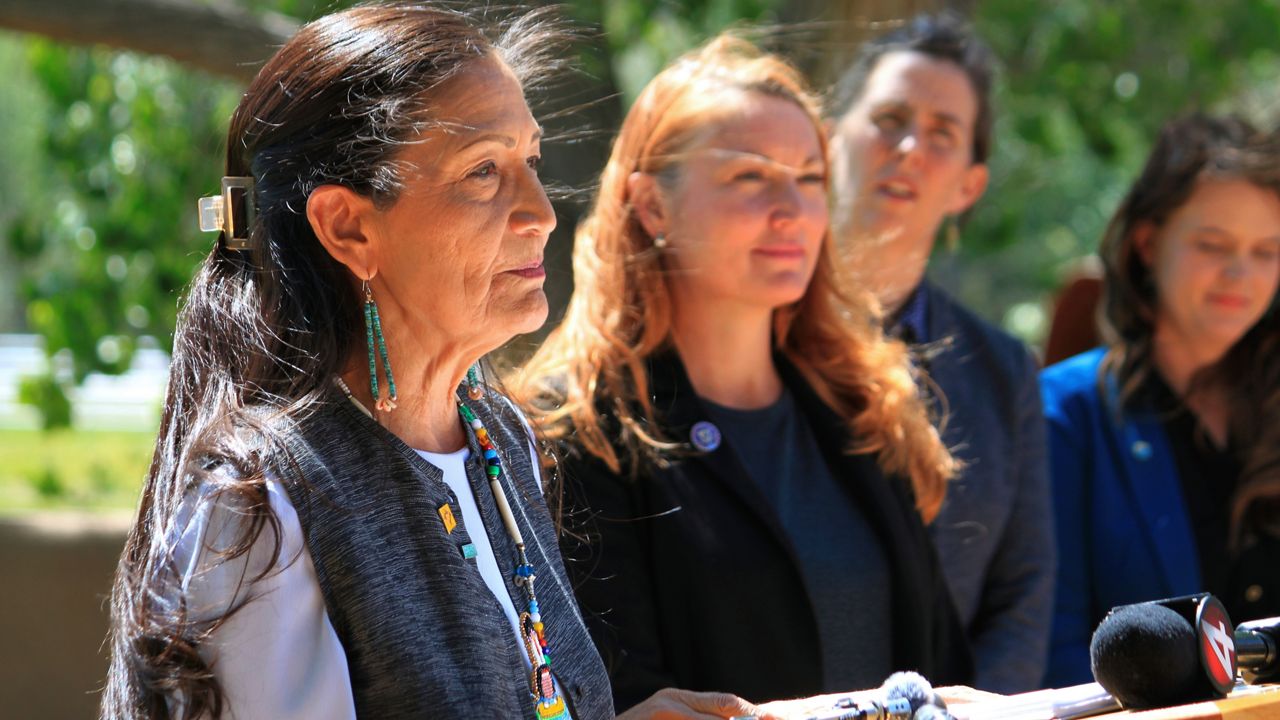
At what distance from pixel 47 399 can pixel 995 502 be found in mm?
4322

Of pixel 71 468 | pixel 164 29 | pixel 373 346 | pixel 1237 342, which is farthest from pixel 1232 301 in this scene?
pixel 71 468

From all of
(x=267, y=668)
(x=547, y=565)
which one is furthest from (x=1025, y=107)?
(x=267, y=668)

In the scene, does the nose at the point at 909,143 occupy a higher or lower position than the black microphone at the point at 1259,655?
higher

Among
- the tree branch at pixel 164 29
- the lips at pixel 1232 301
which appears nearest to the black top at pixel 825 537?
the lips at pixel 1232 301

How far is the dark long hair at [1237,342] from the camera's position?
10.3 ft

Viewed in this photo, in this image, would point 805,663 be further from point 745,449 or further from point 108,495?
point 108,495

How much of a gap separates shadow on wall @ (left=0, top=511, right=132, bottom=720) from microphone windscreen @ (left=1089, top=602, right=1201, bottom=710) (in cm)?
326

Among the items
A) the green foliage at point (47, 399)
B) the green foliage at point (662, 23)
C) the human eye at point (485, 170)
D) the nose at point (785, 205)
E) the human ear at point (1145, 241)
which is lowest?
the green foliage at point (47, 399)

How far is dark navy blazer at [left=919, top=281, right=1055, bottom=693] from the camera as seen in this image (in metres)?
2.85

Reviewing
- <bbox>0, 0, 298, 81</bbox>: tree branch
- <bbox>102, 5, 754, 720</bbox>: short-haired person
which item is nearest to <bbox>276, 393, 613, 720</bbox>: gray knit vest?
<bbox>102, 5, 754, 720</bbox>: short-haired person

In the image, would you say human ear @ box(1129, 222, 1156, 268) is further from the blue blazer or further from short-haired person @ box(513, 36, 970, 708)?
short-haired person @ box(513, 36, 970, 708)

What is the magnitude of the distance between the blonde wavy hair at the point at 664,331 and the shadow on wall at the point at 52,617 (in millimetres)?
2208

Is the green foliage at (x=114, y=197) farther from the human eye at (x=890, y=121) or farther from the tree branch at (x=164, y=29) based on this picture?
the human eye at (x=890, y=121)

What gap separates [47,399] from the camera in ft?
18.7
